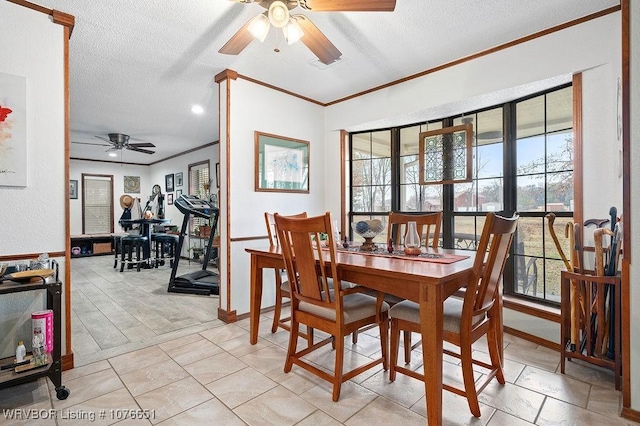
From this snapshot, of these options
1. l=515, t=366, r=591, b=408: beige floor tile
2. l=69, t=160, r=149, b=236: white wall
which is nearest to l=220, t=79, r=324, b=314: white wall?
l=515, t=366, r=591, b=408: beige floor tile

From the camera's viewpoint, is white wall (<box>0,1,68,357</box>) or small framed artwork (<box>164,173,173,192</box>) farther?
small framed artwork (<box>164,173,173,192</box>)

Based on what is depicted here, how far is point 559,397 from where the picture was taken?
6.40 feet

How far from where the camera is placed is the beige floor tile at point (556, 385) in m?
1.94

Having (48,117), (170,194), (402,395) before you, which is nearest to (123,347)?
(48,117)

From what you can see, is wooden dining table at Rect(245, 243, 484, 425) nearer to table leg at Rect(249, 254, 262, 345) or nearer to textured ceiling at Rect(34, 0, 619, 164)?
table leg at Rect(249, 254, 262, 345)

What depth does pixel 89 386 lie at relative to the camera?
2.11m

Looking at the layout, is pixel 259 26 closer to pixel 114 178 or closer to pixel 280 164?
pixel 280 164

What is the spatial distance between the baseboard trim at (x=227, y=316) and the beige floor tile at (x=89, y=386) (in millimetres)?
1112

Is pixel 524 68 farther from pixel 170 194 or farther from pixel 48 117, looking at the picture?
pixel 170 194

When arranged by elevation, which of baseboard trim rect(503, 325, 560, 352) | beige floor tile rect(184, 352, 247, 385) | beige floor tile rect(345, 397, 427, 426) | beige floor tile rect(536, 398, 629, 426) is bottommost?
beige floor tile rect(345, 397, 427, 426)

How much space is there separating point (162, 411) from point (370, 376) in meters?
1.27

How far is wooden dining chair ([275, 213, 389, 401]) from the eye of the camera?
193cm

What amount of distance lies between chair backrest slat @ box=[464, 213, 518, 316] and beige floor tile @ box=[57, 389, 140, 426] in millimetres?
1949

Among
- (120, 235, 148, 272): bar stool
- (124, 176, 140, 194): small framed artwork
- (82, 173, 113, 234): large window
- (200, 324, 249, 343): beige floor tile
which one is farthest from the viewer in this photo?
(124, 176, 140, 194): small framed artwork
